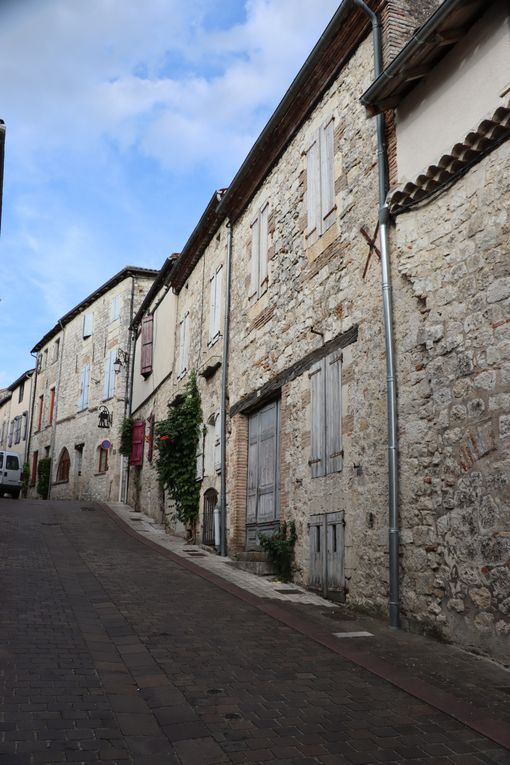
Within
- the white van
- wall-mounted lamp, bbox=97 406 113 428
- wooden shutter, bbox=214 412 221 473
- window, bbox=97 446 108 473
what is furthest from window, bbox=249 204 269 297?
the white van

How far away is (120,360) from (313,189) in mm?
14495

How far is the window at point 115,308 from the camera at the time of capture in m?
24.6

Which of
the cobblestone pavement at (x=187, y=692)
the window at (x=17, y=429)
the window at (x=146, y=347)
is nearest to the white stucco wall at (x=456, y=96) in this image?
the cobblestone pavement at (x=187, y=692)

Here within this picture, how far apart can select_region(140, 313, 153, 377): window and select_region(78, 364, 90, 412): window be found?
21.2ft

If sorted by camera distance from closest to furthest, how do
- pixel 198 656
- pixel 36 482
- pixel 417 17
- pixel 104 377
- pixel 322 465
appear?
pixel 198 656, pixel 417 17, pixel 322 465, pixel 104 377, pixel 36 482

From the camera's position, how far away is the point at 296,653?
219 inches

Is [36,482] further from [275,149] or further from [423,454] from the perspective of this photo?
[423,454]

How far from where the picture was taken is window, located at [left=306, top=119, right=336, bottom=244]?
29.5ft

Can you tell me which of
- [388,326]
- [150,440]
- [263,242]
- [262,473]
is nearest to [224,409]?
[262,473]

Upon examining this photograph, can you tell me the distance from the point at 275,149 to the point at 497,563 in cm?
776

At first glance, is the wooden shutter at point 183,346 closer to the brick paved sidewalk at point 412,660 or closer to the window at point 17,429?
the brick paved sidewalk at point 412,660

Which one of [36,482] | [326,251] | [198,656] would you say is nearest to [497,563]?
[198,656]

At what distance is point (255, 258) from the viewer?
11703 millimetres

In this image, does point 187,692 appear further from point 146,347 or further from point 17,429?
point 17,429
